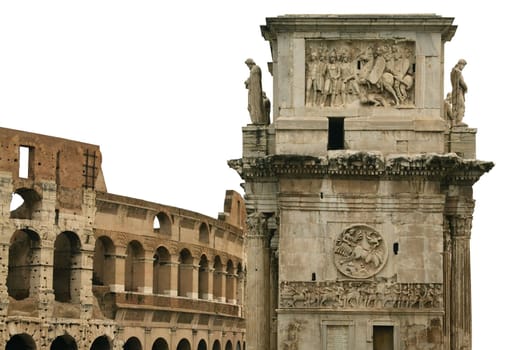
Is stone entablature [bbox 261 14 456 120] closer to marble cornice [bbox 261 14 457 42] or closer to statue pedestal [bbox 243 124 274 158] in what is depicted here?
marble cornice [bbox 261 14 457 42]

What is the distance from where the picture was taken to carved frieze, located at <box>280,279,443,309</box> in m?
33.2

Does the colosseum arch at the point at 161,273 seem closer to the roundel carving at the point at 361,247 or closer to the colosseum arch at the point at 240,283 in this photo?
the colosseum arch at the point at 240,283

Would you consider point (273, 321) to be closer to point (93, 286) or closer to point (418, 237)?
point (418, 237)

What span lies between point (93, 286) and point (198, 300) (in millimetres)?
8910

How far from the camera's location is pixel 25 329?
59188mm

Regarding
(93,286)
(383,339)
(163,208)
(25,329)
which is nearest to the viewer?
(383,339)

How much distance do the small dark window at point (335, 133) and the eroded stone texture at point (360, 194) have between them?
0.8 inches

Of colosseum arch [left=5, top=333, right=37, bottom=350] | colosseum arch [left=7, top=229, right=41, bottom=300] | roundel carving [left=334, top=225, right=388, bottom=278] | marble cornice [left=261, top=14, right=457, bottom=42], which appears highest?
marble cornice [left=261, top=14, right=457, bottom=42]

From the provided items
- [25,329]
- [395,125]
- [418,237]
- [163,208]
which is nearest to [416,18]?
[395,125]

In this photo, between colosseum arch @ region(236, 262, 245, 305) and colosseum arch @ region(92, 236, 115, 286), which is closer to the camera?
colosseum arch @ region(92, 236, 115, 286)

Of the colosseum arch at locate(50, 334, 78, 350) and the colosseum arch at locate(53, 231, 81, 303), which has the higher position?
the colosseum arch at locate(53, 231, 81, 303)

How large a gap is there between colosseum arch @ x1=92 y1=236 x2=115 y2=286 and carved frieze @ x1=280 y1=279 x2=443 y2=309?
31.4m

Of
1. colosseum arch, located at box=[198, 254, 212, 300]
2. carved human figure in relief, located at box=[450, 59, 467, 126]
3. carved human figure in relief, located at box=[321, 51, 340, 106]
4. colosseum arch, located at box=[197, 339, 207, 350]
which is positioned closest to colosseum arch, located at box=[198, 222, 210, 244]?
colosseum arch, located at box=[198, 254, 212, 300]

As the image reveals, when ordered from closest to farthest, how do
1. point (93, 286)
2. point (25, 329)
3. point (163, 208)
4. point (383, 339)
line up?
point (383, 339) < point (25, 329) < point (93, 286) < point (163, 208)
